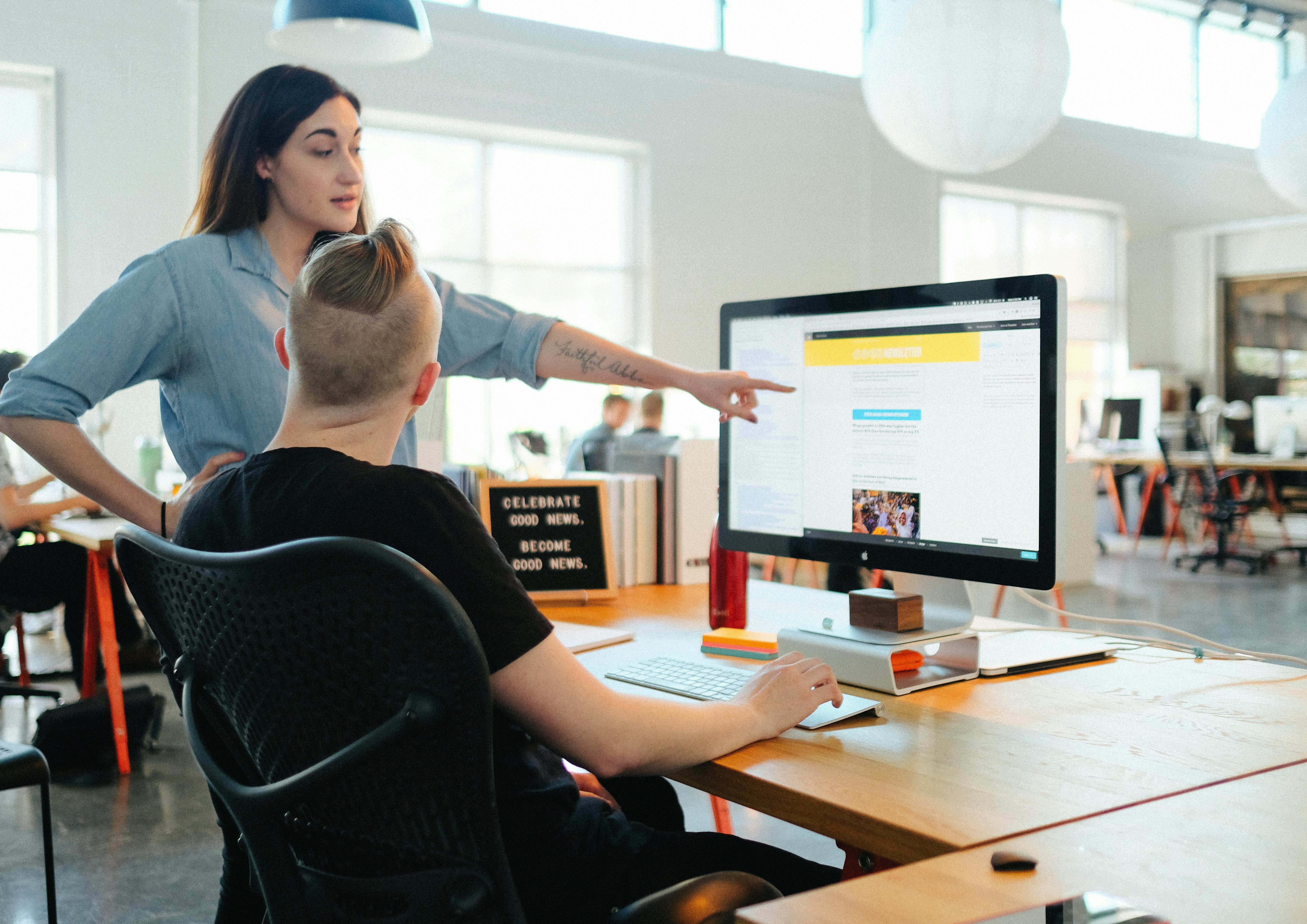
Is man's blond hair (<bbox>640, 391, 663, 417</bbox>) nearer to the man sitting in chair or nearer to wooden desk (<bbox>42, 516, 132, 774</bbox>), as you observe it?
wooden desk (<bbox>42, 516, 132, 774</bbox>)

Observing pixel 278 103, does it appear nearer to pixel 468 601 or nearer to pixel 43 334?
pixel 468 601

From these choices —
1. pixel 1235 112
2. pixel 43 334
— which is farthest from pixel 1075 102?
pixel 43 334

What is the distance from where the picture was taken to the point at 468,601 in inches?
35.3

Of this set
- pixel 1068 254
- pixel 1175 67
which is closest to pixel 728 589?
pixel 1068 254

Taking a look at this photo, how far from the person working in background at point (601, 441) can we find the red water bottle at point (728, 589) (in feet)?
11.3

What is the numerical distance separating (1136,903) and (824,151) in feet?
30.1

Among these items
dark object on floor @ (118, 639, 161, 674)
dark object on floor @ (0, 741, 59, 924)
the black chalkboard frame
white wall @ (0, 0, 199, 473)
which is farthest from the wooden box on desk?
white wall @ (0, 0, 199, 473)

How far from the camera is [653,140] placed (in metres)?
8.47

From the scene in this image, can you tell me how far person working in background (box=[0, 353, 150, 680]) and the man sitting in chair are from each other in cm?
315

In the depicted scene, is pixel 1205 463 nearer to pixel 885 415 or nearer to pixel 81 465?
pixel 885 415

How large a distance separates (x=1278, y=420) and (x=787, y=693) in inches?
342

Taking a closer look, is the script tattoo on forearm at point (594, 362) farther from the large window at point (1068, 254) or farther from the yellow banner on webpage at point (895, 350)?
the large window at point (1068, 254)

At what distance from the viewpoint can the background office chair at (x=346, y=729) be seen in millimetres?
780

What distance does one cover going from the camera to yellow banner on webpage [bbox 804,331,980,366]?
1.39 meters
